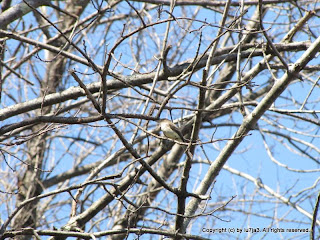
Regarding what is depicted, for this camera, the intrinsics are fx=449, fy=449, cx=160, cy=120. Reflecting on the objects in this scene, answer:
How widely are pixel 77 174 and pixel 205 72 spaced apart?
4313 mm

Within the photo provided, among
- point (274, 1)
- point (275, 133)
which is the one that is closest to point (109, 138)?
point (275, 133)

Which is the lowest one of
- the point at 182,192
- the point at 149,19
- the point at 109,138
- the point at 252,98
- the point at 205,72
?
the point at 182,192

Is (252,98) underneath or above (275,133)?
above

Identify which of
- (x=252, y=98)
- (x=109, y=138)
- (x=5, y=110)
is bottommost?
(x=5, y=110)

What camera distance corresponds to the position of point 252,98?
655 cm

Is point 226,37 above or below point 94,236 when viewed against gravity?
above

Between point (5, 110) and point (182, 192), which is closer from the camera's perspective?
point (182, 192)

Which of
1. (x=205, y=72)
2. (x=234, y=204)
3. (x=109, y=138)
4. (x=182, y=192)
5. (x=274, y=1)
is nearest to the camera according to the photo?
(x=205, y=72)

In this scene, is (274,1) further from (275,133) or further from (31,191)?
(31,191)

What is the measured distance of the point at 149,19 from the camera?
6457 mm

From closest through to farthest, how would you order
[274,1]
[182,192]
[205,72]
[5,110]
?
[205,72] < [182,192] < [5,110] < [274,1]

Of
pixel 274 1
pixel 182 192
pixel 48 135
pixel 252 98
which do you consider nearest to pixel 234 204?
pixel 252 98

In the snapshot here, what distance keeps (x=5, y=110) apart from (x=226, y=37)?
4.13 m

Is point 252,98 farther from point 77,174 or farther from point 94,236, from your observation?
point 94,236
